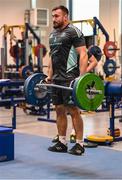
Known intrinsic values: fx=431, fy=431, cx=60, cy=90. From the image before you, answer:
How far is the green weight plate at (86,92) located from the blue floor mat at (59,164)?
570 millimetres

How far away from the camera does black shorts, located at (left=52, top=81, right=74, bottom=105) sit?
425cm

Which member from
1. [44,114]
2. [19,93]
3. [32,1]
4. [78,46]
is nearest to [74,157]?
[78,46]

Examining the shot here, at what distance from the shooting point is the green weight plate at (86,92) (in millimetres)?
3859

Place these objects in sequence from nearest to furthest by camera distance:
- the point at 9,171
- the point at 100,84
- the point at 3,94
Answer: the point at 9,171
the point at 100,84
the point at 3,94

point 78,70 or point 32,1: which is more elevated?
point 32,1

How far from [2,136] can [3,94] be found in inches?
105

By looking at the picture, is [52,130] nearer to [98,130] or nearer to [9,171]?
[98,130]

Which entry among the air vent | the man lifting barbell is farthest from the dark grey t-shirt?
the air vent

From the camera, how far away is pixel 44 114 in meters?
7.97

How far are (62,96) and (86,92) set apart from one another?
449mm

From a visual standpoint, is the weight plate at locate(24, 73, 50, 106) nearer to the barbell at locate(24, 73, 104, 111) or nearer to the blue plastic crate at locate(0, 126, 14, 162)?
the barbell at locate(24, 73, 104, 111)

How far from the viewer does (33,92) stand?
4.44 m

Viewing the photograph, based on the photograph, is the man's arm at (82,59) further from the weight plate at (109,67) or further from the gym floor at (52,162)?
the weight plate at (109,67)

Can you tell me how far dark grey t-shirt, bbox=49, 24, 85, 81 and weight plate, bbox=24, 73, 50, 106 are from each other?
0.23 meters
